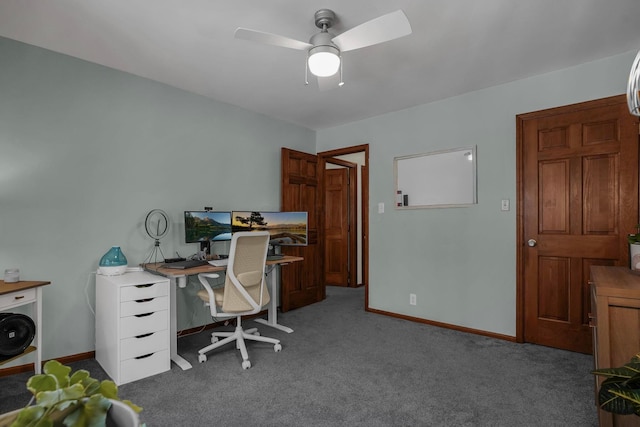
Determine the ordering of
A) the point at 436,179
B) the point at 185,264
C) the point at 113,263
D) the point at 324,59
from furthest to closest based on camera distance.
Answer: the point at 436,179
the point at 185,264
the point at 113,263
the point at 324,59

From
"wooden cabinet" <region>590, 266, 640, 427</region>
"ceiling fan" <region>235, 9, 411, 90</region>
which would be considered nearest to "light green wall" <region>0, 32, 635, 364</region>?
"wooden cabinet" <region>590, 266, 640, 427</region>

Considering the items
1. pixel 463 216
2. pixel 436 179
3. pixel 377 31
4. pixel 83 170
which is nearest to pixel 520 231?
pixel 463 216

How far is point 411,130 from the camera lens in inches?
152

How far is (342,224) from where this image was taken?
5770 mm

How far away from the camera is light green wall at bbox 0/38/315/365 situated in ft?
8.06

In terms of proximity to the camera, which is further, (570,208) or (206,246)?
(206,246)

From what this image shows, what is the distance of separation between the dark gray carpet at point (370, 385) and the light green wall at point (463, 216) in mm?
419

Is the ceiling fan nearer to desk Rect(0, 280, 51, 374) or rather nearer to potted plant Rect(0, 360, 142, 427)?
potted plant Rect(0, 360, 142, 427)

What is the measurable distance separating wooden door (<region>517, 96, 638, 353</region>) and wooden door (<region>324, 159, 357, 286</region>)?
2.95 metres

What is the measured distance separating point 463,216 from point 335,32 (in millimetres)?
2191

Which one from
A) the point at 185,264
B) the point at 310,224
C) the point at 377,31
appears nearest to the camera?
the point at 377,31

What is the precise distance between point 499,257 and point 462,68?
1.78 m

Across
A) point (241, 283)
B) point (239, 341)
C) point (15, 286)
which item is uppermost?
point (15, 286)

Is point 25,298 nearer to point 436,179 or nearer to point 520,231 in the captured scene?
point 436,179
